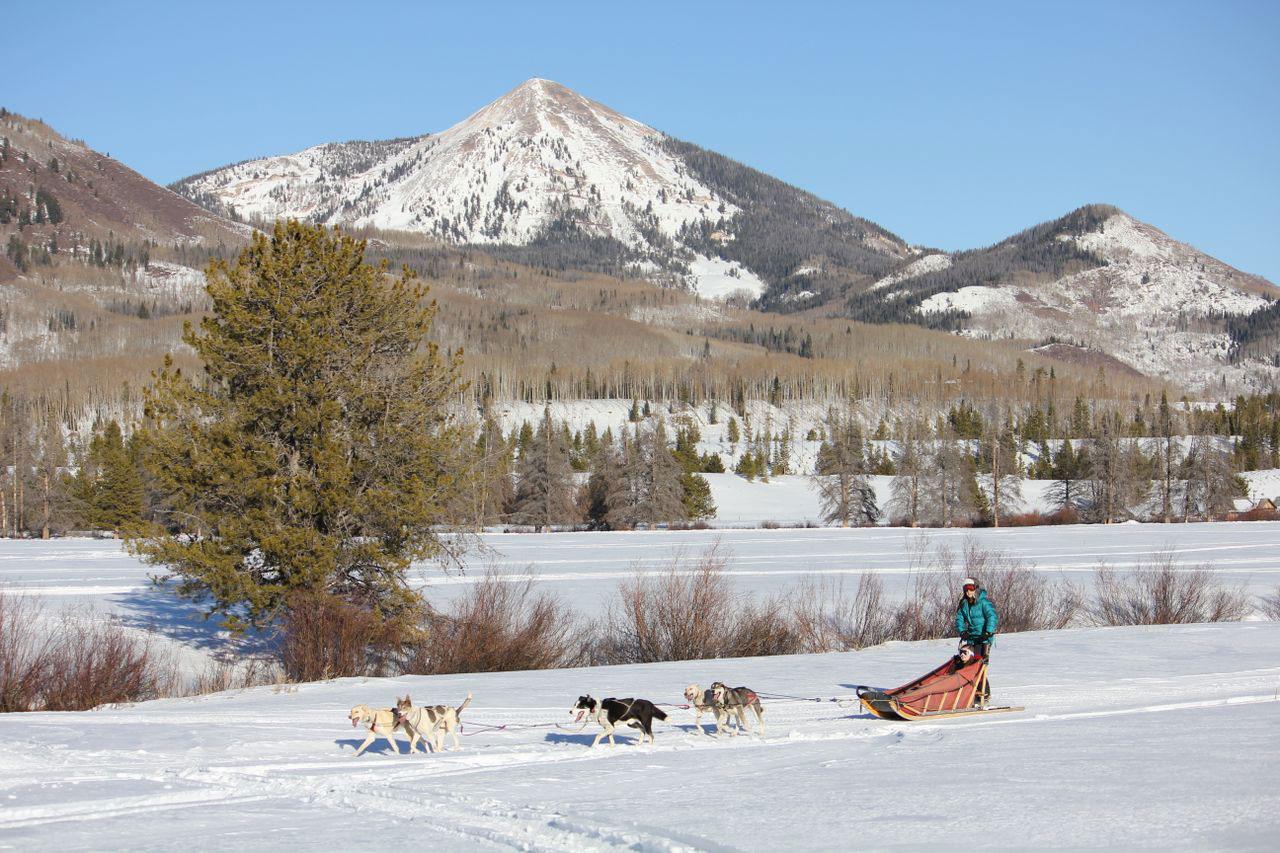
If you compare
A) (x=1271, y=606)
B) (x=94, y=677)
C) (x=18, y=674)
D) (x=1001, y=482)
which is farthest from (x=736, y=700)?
(x=1001, y=482)

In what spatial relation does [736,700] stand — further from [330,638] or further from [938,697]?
[330,638]

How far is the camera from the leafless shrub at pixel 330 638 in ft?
60.5

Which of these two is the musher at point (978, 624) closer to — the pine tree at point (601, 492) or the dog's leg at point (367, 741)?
the dog's leg at point (367, 741)

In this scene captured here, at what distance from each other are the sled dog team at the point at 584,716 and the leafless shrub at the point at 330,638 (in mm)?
8070

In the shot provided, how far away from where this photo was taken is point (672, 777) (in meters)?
8.91

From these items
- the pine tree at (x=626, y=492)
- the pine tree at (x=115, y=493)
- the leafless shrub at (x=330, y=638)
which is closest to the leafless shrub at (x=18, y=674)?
the leafless shrub at (x=330, y=638)

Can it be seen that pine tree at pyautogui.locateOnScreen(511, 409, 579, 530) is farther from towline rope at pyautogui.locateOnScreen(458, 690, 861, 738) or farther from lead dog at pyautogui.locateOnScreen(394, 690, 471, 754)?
lead dog at pyautogui.locateOnScreen(394, 690, 471, 754)

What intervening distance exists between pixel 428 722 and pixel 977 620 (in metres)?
6.80

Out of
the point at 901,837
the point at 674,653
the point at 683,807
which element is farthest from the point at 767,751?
the point at 674,653

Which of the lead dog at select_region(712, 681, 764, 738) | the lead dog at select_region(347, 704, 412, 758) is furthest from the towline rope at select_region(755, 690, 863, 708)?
the lead dog at select_region(347, 704, 412, 758)

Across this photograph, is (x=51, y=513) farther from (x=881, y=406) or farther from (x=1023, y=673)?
(x=881, y=406)

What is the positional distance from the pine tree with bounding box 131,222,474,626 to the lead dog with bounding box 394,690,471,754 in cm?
1008

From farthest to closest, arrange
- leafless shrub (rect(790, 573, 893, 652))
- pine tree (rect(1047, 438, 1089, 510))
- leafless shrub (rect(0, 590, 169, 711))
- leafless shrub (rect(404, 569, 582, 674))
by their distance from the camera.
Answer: pine tree (rect(1047, 438, 1089, 510)) → leafless shrub (rect(790, 573, 893, 652)) → leafless shrub (rect(404, 569, 582, 674)) → leafless shrub (rect(0, 590, 169, 711))

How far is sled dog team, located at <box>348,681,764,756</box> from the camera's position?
10031 mm
